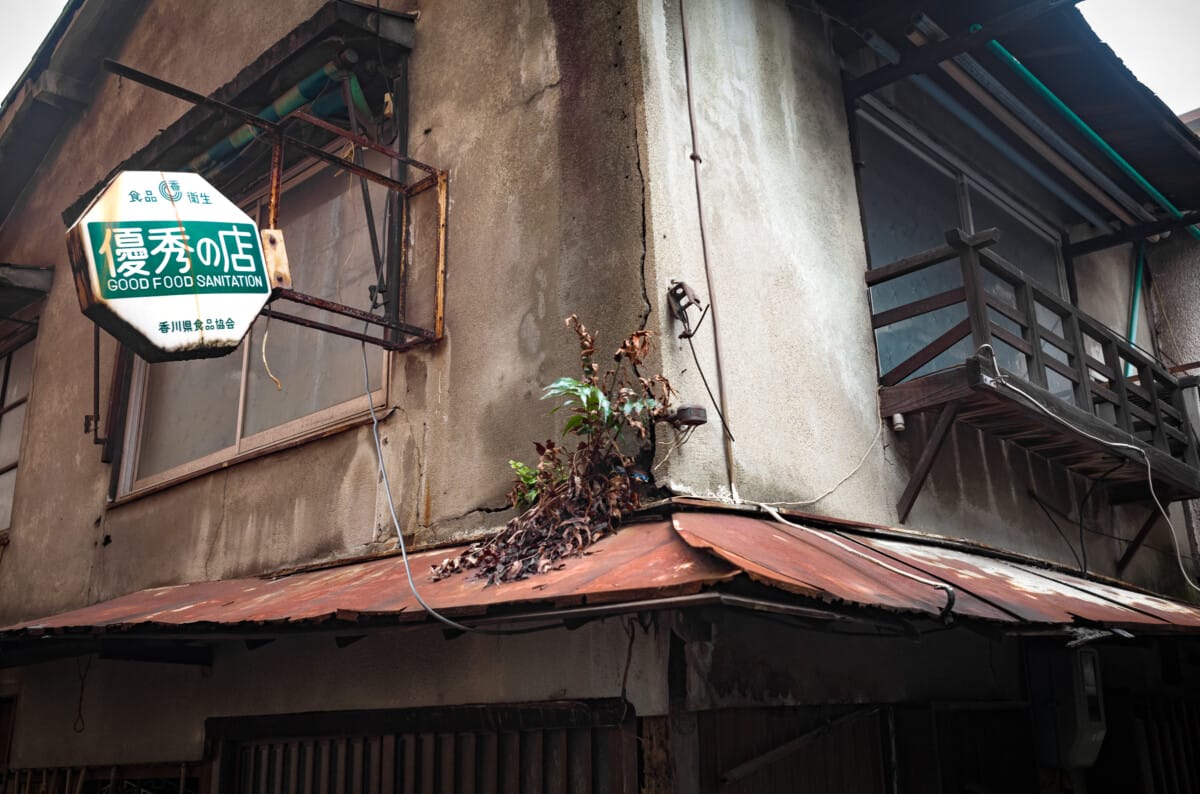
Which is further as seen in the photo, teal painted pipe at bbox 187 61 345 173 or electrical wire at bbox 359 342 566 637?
teal painted pipe at bbox 187 61 345 173

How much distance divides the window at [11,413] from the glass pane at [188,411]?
253 cm

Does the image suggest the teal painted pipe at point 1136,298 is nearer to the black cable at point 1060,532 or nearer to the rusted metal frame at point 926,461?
the black cable at point 1060,532

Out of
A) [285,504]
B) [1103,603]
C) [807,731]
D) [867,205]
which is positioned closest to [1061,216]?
[867,205]

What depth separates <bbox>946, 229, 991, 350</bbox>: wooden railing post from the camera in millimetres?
6539

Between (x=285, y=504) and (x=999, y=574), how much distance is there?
15.6ft

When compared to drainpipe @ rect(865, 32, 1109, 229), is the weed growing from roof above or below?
below

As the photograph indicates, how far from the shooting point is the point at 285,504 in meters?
7.36

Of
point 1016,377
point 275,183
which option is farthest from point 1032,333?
point 275,183

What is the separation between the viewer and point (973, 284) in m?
6.61

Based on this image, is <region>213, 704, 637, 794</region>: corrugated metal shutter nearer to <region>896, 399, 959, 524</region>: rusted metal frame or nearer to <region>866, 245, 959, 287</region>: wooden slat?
<region>896, 399, 959, 524</region>: rusted metal frame

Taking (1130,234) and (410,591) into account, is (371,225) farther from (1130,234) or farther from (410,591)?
(1130,234)

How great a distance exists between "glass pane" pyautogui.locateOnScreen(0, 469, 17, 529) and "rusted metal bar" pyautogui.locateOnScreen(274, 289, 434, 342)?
6680mm

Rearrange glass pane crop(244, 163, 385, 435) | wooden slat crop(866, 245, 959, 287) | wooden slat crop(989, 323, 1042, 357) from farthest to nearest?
1. glass pane crop(244, 163, 385, 435)
2. wooden slat crop(989, 323, 1042, 357)
3. wooden slat crop(866, 245, 959, 287)

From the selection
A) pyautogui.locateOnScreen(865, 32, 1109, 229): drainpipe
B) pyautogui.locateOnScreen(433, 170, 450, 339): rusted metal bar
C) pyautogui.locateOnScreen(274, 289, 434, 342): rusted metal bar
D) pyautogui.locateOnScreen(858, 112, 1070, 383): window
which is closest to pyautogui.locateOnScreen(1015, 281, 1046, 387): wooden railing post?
pyautogui.locateOnScreen(858, 112, 1070, 383): window
